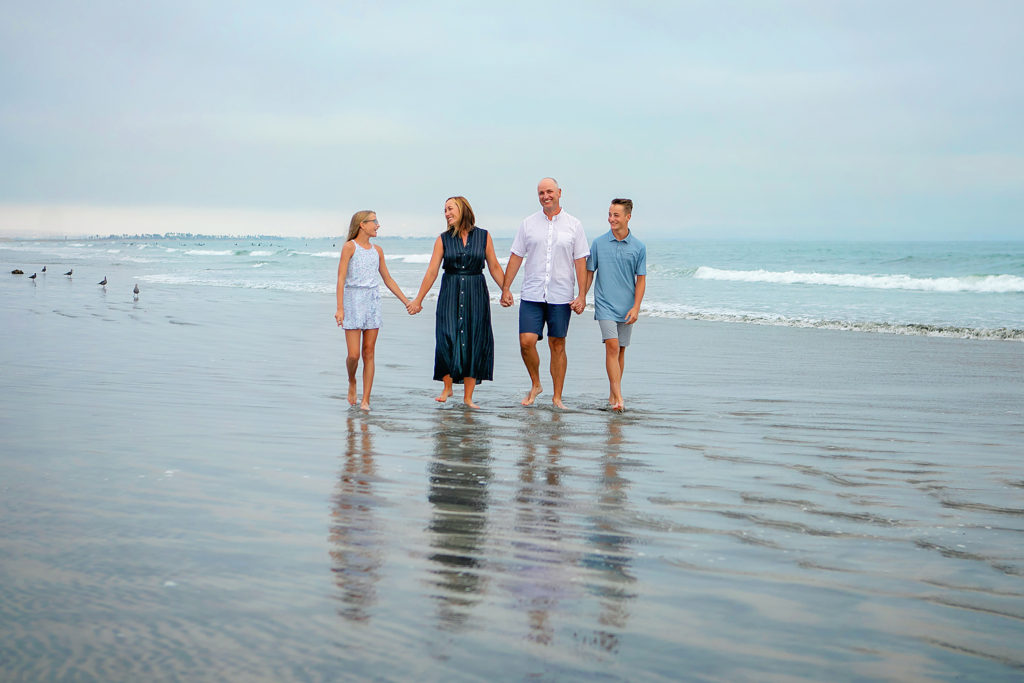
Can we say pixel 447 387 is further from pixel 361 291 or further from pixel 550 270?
pixel 550 270

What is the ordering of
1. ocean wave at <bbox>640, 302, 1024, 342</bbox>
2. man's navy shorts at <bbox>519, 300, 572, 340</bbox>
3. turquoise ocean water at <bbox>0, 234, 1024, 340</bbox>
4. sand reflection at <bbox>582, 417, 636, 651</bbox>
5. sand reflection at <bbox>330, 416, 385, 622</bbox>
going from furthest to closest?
turquoise ocean water at <bbox>0, 234, 1024, 340</bbox> → ocean wave at <bbox>640, 302, 1024, 342</bbox> → man's navy shorts at <bbox>519, 300, 572, 340</bbox> → sand reflection at <bbox>330, 416, 385, 622</bbox> → sand reflection at <bbox>582, 417, 636, 651</bbox>

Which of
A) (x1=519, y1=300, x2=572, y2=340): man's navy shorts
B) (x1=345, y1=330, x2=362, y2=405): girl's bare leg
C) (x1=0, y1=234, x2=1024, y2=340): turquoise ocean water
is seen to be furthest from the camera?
(x1=0, y1=234, x2=1024, y2=340): turquoise ocean water

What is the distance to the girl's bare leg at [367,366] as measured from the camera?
756 centimetres

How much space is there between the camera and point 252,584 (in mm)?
3123

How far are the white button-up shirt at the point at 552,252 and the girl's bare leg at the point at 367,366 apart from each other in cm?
139

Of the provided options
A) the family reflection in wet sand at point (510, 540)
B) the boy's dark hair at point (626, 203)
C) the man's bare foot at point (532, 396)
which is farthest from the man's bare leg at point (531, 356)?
the family reflection in wet sand at point (510, 540)

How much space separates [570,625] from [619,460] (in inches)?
104

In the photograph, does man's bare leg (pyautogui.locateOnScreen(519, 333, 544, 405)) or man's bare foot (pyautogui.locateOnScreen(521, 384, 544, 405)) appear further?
man's bare leg (pyautogui.locateOnScreen(519, 333, 544, 405))

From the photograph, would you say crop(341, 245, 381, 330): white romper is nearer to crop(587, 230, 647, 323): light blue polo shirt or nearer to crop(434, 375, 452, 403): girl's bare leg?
crop(434, 375, 452, 403): girl's bare leg

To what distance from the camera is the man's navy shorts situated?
794 cm

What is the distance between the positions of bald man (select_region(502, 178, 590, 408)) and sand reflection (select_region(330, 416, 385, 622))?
9.43 feet

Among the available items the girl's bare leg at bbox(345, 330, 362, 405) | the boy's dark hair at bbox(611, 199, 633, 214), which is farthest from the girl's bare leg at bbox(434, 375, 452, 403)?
the boy's dark hair at bbox(611, 199, 633, 214)

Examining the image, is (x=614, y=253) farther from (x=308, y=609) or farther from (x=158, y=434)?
(x=308, y=609)

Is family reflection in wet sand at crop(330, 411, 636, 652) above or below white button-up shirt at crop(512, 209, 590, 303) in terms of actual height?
below
